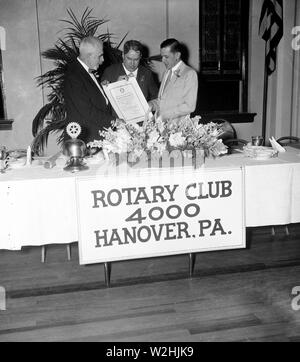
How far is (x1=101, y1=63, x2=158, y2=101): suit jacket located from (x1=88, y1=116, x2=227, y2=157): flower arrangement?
1112 mm

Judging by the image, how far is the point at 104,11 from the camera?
5.94 m

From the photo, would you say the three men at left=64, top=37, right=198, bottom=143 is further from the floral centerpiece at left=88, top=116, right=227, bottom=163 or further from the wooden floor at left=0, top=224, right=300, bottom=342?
the wooden floor at left=0, top=224, right=300, bottom=342

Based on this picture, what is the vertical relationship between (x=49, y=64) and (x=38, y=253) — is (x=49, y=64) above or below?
above

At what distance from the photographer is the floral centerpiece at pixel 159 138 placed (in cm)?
312

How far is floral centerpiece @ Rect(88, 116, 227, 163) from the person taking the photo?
312 centimetres

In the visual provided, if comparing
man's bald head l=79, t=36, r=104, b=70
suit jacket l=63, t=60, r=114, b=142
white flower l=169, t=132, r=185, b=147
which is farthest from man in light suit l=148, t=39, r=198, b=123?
white flower l=169, t=132, r=185, b=147

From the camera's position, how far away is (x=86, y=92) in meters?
3.67

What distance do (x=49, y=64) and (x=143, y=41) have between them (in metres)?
1.30

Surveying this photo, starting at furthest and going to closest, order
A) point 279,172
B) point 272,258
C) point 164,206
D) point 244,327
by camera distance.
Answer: point 272,258 → point 279,172 → point 164,206 → point 244,327

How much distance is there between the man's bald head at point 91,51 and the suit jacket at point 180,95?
0.72 meters

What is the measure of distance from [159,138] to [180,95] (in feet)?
3.20

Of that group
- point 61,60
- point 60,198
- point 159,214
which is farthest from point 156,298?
point 61,60

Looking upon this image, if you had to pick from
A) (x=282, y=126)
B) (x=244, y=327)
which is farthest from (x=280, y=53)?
(x=244, y=327)

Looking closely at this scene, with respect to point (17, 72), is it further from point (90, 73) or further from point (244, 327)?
point (244, 327)
